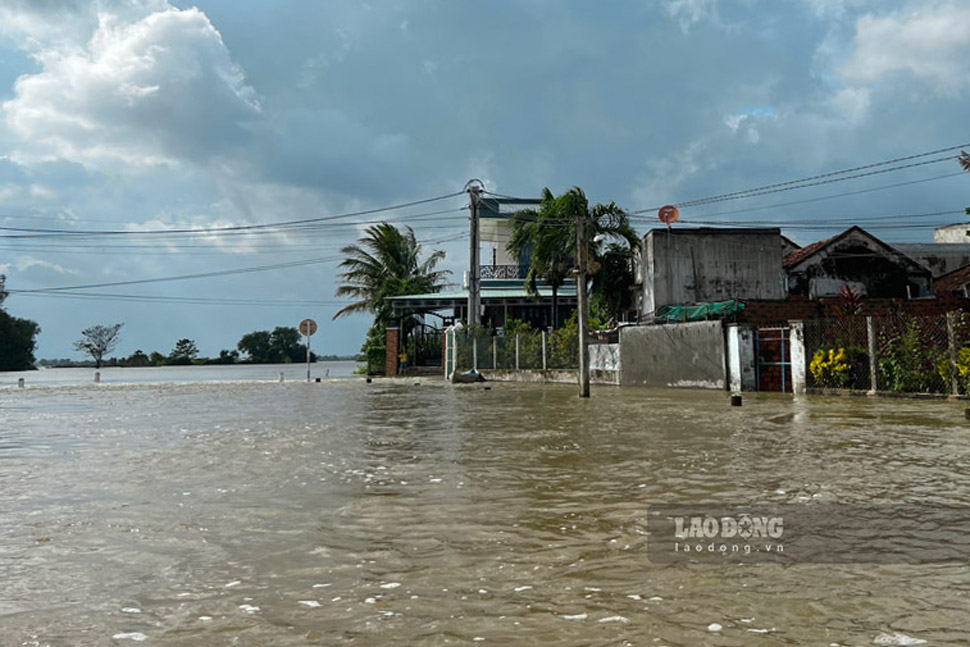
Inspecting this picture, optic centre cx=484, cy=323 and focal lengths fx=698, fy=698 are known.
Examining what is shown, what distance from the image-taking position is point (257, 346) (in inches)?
3563

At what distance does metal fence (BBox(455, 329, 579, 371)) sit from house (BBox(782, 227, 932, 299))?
11.9m

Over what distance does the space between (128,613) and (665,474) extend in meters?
4.75

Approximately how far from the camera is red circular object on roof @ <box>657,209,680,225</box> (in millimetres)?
31969

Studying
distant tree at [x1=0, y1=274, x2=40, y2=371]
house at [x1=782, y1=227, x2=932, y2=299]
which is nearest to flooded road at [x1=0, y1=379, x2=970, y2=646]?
house at [x1=782, y1=227, x2=932, y2=299]

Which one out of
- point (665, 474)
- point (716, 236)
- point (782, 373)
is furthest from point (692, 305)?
point (665, 474)

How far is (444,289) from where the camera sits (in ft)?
144

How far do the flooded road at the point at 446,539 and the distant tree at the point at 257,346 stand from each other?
272ft

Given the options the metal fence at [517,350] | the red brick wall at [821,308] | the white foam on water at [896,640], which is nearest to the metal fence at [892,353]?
the red brick wall at [821,308]

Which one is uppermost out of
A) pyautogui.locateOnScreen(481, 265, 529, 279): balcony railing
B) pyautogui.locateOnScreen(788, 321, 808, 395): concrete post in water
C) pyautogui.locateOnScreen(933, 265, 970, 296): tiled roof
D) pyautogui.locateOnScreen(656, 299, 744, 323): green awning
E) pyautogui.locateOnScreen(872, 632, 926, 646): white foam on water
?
pyautogui.locateOnScreen(481, 265, 529, 279): balcony railing

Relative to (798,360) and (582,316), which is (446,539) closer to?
(582,316)

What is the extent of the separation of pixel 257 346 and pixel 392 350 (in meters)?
56.9

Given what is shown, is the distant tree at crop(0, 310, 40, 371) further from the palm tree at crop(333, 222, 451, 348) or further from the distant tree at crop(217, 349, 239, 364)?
the palm tree at crop(333, 222, 451, 348)

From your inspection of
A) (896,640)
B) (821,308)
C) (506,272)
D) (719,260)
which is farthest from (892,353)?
(506,272)

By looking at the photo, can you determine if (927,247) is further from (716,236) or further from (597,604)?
(597,604)
